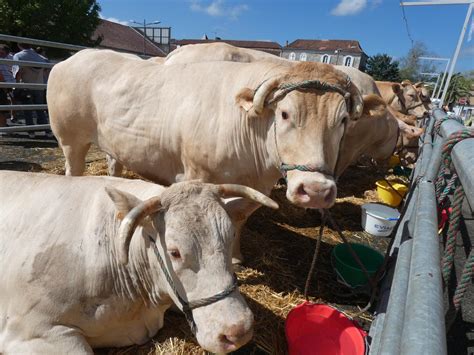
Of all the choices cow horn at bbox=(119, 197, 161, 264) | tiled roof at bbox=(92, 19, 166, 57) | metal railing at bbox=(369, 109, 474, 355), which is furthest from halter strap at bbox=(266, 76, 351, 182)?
tiled roof at bbox=(92, 19, 166, 57)

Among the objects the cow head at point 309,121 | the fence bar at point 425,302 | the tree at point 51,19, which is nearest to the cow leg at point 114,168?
the cow head at point 309,121

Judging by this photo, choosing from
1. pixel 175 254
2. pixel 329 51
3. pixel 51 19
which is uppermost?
pixel 329 51

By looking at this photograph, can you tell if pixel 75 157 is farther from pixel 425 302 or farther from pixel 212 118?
pixel 425 302

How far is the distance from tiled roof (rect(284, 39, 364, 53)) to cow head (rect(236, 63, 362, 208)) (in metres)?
75.8

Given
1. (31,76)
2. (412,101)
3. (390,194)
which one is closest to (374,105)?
(390,194)

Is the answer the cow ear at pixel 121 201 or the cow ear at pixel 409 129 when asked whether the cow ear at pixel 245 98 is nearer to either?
the cow ear at pixel 121 201

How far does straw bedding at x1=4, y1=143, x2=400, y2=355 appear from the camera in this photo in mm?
2760

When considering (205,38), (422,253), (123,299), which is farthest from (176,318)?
(205,38)

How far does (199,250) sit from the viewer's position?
1867mm

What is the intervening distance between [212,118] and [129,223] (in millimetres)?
1753

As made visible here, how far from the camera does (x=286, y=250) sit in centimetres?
436

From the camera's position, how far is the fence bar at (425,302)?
2.83 feet

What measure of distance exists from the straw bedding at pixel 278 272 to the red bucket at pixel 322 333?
0.60 ft

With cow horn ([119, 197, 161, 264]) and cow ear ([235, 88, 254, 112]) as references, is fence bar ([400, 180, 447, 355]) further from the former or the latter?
cow ear ([235, 88, 254, 112])
